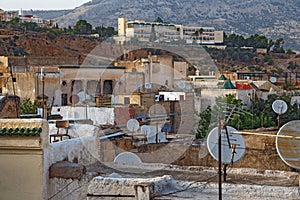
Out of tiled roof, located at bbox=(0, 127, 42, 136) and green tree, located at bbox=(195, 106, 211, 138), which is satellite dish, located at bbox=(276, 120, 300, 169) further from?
green tree, located at bbox=(195, 106, 211, 138)

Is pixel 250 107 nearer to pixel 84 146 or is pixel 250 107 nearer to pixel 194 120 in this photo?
pixel 194 120

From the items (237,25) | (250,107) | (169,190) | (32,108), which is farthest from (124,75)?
(237,25)

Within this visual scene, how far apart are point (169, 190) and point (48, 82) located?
17202 mm

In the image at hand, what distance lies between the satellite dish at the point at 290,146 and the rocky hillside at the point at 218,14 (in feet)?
302

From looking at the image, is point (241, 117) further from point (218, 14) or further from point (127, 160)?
point (218, 14)

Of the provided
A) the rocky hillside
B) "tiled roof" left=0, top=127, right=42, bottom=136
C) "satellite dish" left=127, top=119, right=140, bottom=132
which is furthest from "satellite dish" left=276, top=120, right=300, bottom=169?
the rocky hillside

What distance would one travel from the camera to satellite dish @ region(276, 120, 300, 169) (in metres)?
5.48

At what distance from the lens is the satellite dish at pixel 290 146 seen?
548 centimetres

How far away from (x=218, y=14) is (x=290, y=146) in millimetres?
114556

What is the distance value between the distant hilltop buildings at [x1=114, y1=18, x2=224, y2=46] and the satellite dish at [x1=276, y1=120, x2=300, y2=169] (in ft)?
178

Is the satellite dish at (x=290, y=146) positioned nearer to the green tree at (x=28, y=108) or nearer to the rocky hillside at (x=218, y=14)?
the green tree at (x=28, y=108)

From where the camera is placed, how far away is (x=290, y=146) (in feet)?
18.2

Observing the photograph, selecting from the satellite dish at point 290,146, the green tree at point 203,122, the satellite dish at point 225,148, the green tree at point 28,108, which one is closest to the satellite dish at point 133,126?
the green tree at point 203,122

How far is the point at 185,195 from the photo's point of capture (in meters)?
4.95
